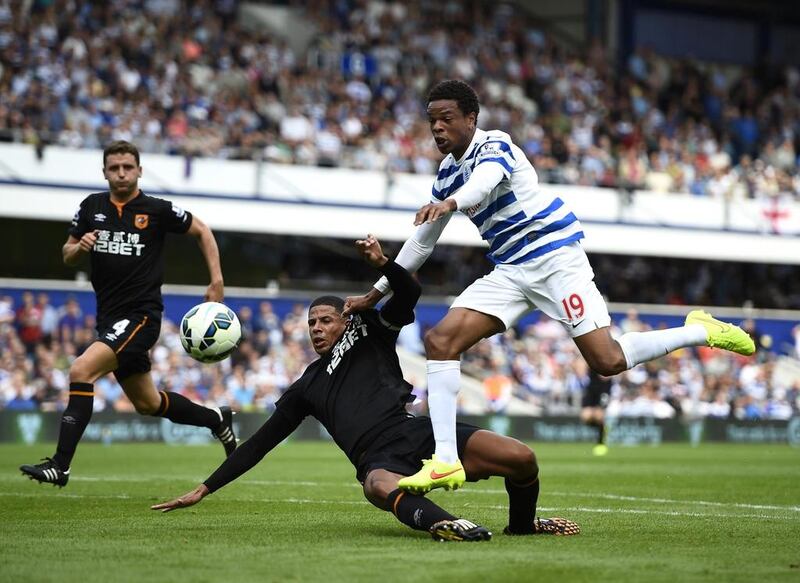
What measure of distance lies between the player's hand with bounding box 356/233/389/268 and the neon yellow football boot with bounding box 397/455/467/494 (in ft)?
4.04

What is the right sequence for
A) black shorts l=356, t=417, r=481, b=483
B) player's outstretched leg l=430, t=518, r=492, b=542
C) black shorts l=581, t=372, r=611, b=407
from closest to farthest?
player's outstretched leg l=430, t=518, r=492, b=542 → black shorts l=356, t=417, r=481, b=483 → black shorts l=581, t=372, r=611, b=407

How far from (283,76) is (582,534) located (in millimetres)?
22454

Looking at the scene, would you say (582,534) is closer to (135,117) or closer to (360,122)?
(135,117)

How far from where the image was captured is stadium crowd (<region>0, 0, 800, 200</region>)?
26062mm

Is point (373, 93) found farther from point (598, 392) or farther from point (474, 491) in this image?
point (474, 491)

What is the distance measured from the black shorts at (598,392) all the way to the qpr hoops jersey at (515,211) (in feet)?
51.6

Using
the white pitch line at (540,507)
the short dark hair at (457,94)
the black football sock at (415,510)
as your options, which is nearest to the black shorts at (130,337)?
the white pitch line at (540,507)

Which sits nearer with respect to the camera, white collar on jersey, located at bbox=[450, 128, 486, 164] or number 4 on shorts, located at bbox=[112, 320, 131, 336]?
white collar on jersey, located at bbox=[450, 128, 486, 164]

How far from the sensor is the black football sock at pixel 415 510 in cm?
751

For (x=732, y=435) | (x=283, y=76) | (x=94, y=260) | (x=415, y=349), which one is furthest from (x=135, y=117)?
(x=94, y=260)

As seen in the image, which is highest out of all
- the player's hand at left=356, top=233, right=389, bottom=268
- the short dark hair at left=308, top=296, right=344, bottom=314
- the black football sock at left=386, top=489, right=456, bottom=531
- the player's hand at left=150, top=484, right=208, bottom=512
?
the player's hand at left=356, top=233, right=389, bottom=268

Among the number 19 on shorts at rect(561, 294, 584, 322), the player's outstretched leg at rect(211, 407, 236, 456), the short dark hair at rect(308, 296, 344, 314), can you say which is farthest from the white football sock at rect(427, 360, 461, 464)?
the player's outstretched leg at rect(211, 407, 236, 456)

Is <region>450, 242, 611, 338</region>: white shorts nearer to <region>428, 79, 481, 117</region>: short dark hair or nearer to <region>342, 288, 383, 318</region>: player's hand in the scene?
<region>342, 288, 383, 318</region>: player's hand

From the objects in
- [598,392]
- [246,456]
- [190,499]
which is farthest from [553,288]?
[598,392]
